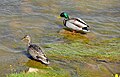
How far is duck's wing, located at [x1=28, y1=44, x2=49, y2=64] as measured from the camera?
10094mm

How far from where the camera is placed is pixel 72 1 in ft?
58.2

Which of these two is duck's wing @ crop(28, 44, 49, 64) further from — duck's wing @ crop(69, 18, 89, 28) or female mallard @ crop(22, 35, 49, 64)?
duck's wing @ crop(69, 18, 89, 28)

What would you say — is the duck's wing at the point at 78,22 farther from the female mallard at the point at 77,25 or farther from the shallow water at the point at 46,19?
the shallow water at the point at 46,19

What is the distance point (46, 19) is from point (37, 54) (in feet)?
15.9

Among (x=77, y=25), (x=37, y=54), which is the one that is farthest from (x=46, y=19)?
(x=37, y=54)

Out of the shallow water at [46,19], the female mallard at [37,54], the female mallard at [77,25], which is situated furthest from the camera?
the female mallard at [77,25]

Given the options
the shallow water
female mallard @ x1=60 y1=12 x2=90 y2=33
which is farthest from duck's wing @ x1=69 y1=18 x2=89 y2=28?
the shallow water

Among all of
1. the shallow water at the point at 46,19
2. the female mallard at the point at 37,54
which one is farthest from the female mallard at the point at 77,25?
the female mallard at the point at 37,54

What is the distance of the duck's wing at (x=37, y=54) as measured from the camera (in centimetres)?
1009

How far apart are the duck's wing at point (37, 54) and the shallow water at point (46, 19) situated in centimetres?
90

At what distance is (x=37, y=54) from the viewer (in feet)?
33.7

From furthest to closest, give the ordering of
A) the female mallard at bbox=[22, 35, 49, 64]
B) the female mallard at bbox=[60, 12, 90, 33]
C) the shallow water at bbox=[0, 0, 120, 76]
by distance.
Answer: the female mallard at bbox=[60, 12, 90, 33]
the shallow water at bbox=[0, 0, 120, 76]
the female mallard at bbox=[22, 35, 49, 64]

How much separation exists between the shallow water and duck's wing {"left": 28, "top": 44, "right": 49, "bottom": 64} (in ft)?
2.94

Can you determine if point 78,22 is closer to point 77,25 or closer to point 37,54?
point 77,25
